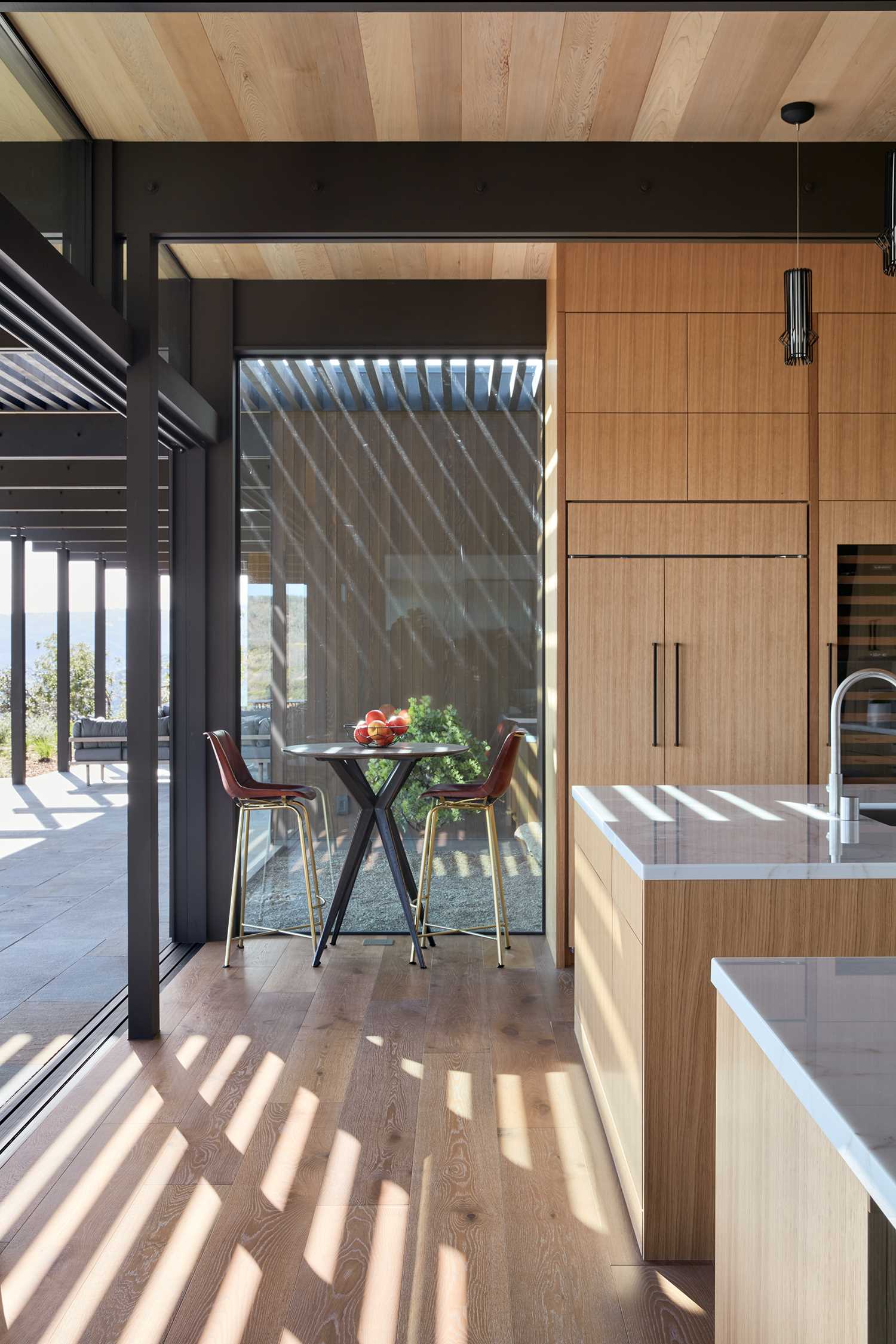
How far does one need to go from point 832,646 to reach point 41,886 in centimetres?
458

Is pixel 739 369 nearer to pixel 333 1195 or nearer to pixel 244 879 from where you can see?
pixel 244 879

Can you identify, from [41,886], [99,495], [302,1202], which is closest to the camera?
[302,1202]

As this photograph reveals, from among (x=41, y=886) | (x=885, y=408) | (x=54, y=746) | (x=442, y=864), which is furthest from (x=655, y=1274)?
(x=54, y=746)

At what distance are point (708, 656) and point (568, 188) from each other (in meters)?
1.91

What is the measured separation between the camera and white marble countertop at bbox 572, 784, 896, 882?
2.06 metres

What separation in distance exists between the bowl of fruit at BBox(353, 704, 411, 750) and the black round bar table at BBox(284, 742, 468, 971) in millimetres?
30

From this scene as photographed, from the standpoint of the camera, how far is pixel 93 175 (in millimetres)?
3354

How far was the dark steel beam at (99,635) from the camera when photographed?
607 centimetres

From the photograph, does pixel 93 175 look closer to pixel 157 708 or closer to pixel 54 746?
pixel 157 708

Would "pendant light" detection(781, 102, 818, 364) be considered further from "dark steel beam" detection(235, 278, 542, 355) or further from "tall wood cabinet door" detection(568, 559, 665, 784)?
"dark steel beam" detection(235, 278, 542, 355)

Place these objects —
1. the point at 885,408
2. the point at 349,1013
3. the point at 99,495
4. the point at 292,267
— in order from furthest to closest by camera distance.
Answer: the point at 99,495 < the point at 292,267 < the point at 885,408 < the point at 349,1013

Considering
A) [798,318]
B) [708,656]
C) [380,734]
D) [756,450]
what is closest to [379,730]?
[380,734]

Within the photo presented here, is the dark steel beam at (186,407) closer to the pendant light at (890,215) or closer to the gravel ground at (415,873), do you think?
the gravel ground at (415,873)

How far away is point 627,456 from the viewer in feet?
13.6
